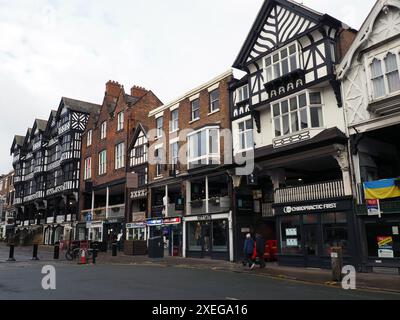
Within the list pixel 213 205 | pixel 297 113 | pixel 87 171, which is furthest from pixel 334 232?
pixel 87 171

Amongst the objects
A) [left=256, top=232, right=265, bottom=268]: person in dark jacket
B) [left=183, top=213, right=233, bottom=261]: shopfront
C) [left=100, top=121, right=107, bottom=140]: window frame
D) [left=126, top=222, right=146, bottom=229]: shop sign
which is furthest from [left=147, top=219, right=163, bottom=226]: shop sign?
[left=256, top=232, right=265, bottom=268]: person in dark jacket

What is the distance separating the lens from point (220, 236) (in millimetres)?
26172

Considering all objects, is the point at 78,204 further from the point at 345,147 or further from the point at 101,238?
the point at 345,147

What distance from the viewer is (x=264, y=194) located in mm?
26453

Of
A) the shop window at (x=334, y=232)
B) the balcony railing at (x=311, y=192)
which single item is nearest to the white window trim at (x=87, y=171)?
the balcony railing at (x=311, y=192)

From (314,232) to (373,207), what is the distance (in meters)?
3.70

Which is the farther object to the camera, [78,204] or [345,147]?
[78,204]

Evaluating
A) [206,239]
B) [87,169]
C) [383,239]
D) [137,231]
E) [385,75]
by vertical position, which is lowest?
[383,239]

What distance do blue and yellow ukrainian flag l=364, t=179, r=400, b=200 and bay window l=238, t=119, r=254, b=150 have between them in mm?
8502

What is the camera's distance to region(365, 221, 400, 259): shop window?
16734 millimetres

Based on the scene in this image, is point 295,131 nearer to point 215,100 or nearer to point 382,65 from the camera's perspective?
point 382,65

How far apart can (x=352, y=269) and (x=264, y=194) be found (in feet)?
34.6
